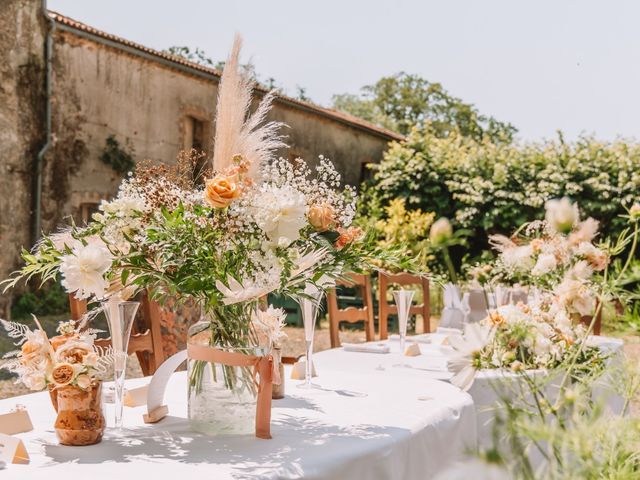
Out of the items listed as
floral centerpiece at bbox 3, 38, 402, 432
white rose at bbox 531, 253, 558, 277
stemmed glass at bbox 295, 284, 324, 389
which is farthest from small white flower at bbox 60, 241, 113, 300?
white rose at bbox 531, 253, 558, 277

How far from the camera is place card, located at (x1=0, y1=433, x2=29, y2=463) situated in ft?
4.85

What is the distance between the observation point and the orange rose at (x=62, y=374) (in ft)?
5.20

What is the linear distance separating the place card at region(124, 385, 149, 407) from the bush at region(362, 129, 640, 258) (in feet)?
31.7

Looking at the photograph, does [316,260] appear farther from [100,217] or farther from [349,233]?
[100,217]

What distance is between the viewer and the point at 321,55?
29031 mm

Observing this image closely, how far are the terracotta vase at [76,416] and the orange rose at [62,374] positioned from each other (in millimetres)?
19

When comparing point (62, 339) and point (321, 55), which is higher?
point (321, 55)

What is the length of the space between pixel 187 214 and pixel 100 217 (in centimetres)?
22

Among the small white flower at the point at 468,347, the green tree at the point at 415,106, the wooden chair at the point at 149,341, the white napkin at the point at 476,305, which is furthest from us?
the green tree at the point at 415,106

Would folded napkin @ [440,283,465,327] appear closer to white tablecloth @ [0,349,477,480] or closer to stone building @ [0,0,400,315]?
white tablecloth @ [0,349,477,480]

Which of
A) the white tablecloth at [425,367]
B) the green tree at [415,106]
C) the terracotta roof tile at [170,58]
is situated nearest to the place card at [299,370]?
the white tablecloth at [425,367]

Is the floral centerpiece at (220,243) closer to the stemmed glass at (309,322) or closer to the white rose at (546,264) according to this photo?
the stemmed glass at (309,322)

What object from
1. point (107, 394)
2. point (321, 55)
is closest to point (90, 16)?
point (107, 394)

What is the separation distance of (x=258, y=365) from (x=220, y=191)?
410 mm
